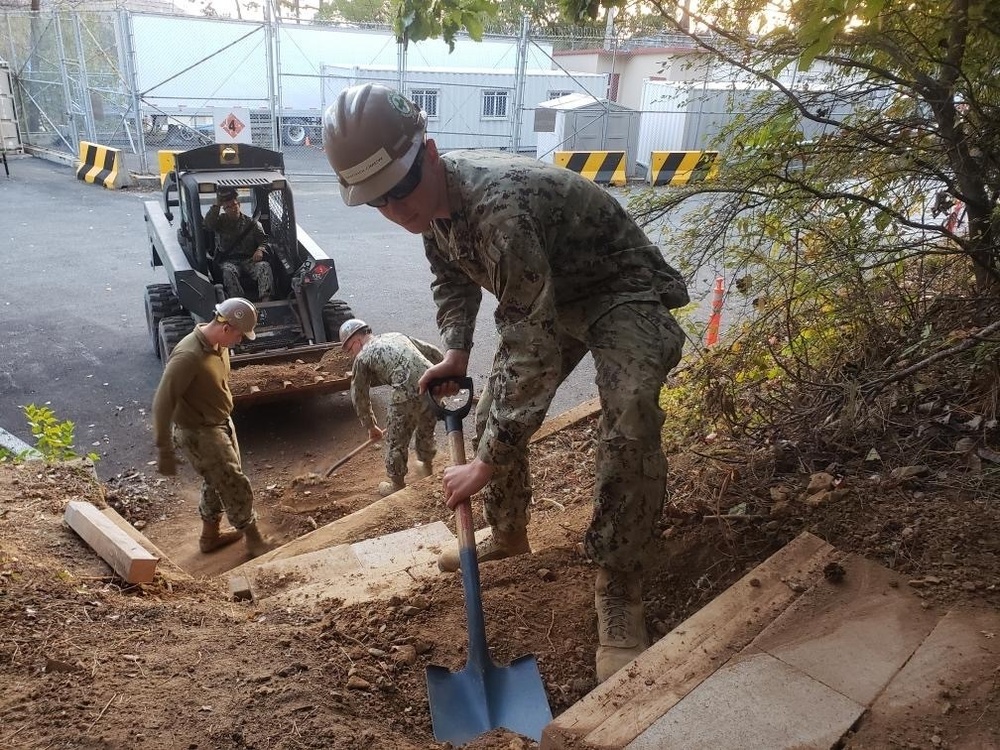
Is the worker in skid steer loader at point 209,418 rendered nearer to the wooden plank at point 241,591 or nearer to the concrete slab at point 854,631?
the wooden plank at point 241,591

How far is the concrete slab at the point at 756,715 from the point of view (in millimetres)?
1865

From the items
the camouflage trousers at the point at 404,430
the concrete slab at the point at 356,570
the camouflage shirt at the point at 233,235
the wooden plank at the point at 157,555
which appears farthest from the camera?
the camouflage shirt at the point at 233,235

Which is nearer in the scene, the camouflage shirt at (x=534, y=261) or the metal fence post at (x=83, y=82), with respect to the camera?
the camouflage shirt at (x=534, y=261)

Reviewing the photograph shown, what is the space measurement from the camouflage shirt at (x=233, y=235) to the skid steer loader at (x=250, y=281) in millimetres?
105

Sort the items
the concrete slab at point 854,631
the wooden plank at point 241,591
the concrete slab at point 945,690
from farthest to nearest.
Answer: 1. the wooden plank at point 241,591
2. the concrete slab at point 854,631
3. the concrete slab at point 945,690

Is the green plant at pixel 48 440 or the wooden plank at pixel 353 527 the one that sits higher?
the green plant at pixel 48 440

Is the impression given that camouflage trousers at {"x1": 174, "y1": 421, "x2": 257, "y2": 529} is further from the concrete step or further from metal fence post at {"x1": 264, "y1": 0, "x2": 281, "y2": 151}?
metal fence post at {"x1": 264, "y1": 0, "x2": 281, "y2": 151}

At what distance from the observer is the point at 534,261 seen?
223 centimetres

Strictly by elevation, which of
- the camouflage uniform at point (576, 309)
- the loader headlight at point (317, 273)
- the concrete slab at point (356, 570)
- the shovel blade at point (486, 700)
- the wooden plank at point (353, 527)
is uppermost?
the camouflage uniform at point (576, 309)

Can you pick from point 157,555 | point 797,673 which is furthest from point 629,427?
point 157,555

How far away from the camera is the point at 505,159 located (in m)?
2.50

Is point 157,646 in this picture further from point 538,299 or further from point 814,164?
point 814,164

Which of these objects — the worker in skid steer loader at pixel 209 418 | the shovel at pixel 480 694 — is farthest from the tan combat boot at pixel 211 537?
the shovel at pixel 480 694

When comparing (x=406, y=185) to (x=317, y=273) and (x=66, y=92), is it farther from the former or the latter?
(x=66, y=92)
